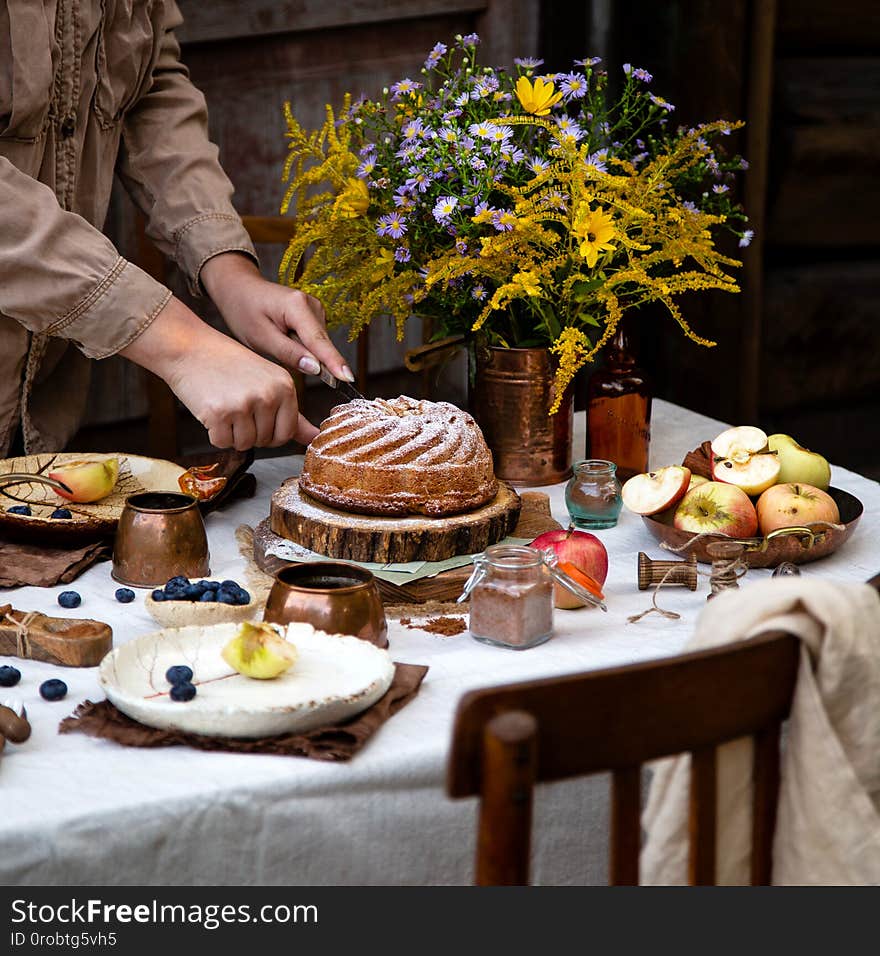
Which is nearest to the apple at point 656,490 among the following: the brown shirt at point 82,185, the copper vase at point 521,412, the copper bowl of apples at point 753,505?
the copper bowl of apples at point 753,505

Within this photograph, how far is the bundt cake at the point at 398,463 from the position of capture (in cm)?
146

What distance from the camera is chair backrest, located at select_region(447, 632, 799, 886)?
697 millimetres

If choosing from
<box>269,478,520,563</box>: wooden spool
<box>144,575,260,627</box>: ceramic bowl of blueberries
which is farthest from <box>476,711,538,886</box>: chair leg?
<box>269,478,520,563</box>: wooden spool

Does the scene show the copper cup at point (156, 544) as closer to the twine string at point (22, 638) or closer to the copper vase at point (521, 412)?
the twine string at point (22, 638)

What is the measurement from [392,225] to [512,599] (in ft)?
2.23

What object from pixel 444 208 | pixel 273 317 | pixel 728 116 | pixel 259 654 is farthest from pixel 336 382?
pixel 728 116

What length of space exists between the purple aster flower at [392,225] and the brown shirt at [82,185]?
0.32m

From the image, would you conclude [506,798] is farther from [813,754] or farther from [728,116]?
[728,116]

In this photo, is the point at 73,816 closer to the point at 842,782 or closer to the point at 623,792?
the point at 623,792

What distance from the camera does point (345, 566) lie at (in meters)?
1.22

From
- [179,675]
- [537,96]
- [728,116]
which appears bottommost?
[179,675]

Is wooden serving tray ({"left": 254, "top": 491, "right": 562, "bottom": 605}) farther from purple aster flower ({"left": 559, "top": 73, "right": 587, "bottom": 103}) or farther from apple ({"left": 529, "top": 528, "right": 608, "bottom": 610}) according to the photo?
purple aster flower ({"left": 559, "top": 73, "right": 587, "bottom": 103})

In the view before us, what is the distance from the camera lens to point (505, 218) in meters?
1.58
